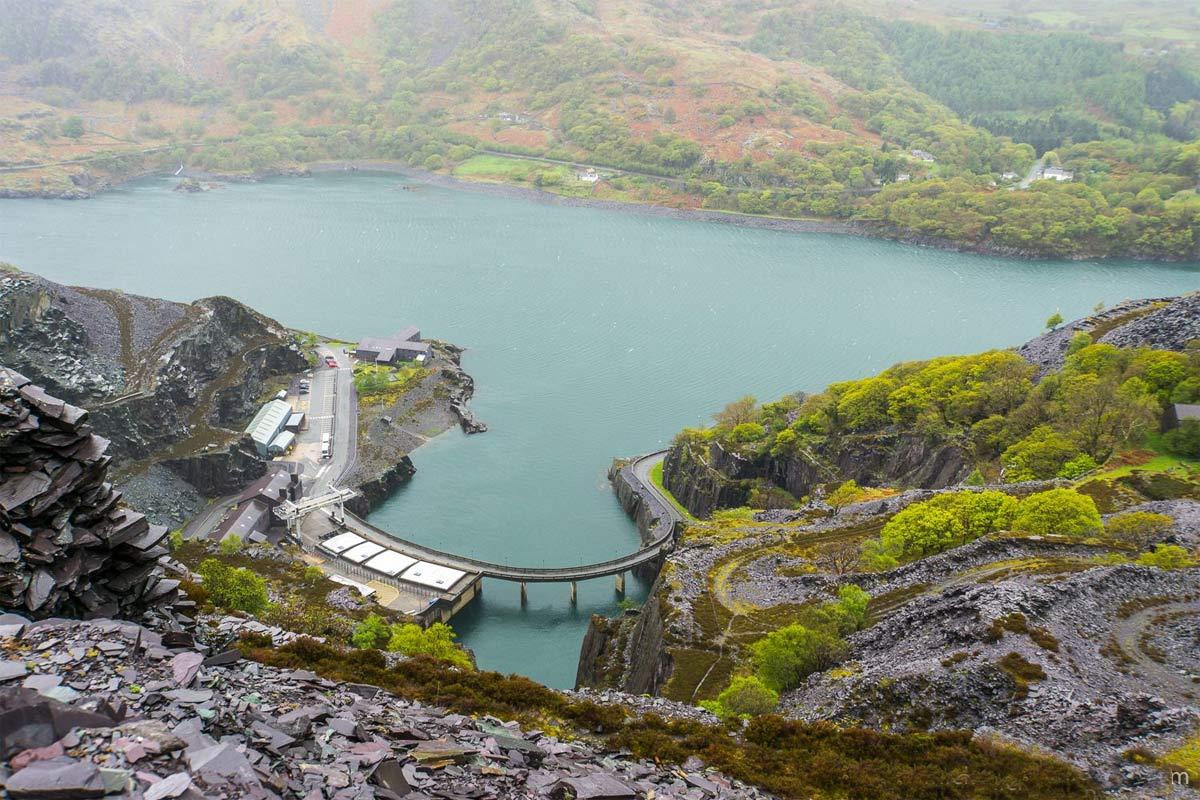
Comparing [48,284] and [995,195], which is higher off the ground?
[995,195]

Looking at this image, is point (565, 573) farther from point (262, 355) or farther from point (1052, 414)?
point (262, 355)

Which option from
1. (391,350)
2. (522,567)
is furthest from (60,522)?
(391,350)

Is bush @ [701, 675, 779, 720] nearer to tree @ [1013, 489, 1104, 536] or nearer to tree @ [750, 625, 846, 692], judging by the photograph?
tree @ [750, 625, 846, 692]

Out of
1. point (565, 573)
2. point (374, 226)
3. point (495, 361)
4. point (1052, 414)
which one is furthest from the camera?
point (374, 226)

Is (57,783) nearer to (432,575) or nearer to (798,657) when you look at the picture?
(798,657)

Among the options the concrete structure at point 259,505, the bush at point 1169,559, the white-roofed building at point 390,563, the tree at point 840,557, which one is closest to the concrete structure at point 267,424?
the concrete structure at point 259,505

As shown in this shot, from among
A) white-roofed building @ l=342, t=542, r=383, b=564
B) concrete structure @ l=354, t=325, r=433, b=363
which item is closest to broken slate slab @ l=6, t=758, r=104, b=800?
white-roofed building @ l=342, t=542, r=383, b=564

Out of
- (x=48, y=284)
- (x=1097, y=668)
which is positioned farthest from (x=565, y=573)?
(x=48, y=284)
